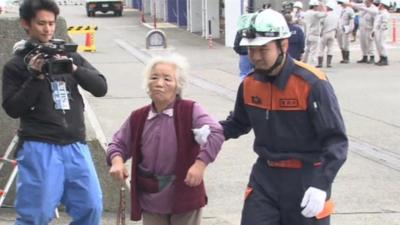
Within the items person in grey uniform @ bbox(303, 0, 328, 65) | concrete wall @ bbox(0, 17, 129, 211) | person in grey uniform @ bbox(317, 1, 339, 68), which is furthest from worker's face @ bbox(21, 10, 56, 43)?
person in grey uniform @ bbox(317, 1, 339, 68)

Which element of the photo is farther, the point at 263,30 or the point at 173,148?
the point at 173,148

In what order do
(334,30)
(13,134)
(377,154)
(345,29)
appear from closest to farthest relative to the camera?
1. (13,134)
2. (377,154)
3. (334,30)
4. (345,29)

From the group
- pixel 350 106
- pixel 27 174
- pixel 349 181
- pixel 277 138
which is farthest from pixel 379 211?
pixel 350 106

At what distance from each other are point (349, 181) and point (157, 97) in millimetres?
4087

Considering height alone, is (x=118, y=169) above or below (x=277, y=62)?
below

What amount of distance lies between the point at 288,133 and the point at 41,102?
4.70 ft

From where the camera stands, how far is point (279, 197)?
3.66 meters

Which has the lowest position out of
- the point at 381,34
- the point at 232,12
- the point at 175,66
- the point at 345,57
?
the point at 345,57

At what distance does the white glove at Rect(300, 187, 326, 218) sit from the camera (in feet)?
11.2

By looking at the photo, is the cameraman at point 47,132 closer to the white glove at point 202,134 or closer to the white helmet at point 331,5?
the white glove at point 202,134

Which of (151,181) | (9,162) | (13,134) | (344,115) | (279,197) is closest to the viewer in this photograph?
(279,197)

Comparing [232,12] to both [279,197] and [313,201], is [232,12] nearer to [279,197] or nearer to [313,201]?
[279,197]

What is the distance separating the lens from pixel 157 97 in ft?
12.2

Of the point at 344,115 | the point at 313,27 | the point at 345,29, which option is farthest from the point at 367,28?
the point at 344,115
